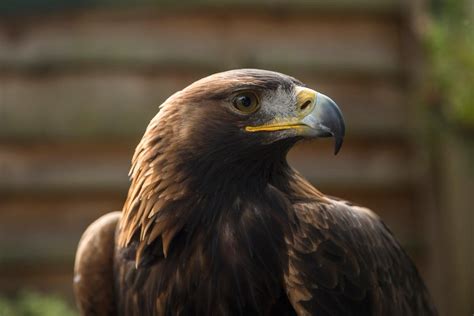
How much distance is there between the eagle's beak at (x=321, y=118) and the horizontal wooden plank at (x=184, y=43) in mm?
2741

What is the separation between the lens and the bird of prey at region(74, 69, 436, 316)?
9.69 ft

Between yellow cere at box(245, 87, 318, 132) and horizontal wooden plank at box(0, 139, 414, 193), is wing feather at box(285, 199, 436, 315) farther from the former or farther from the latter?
horizontal wooden plank at box(0, 139, 414, 193)

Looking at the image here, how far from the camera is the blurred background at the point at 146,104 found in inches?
221

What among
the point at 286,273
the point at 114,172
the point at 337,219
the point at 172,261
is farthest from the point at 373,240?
the point at 114,172

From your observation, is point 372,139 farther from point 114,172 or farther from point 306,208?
point 306,208

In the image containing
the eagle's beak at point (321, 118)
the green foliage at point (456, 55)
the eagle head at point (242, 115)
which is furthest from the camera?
the green foliage at point (456, 55)

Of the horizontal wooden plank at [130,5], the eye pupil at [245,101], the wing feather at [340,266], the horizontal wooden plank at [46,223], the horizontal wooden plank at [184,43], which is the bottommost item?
the horizontal wooden plank at [46,223]

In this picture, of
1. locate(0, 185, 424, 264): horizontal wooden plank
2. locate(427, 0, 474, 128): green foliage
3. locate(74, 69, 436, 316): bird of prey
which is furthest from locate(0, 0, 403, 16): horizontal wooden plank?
locate(74, 69, 436, 316): bird of prey

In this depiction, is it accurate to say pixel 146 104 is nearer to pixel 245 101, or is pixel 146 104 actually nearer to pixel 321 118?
pixel 245 101

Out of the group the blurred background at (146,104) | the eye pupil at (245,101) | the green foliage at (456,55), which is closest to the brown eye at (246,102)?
the eye pupil at (245,101)

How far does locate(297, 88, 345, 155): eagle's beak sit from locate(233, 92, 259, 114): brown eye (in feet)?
0.49

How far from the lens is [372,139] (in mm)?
5973

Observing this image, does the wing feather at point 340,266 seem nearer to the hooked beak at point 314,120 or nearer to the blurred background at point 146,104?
the hooked beak at point 314,120

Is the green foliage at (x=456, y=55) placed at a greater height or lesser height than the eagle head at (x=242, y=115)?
lesser
